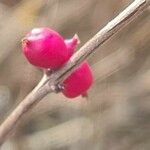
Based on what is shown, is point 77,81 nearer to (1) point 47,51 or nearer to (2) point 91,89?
(1) point 47,51

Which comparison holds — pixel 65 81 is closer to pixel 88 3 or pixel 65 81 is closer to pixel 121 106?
pixel 88 3

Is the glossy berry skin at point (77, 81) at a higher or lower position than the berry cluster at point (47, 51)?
lower

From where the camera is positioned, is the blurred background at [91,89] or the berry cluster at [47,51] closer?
the berry cluster at [47,51]

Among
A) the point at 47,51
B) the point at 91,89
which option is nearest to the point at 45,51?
the point at 47,51

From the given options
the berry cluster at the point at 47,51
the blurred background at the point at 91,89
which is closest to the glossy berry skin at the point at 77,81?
the berry cluster at the point at 47,51

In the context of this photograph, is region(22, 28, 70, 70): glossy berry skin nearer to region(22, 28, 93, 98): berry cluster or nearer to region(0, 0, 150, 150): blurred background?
region(22, 28, 93, 98): berry cluster

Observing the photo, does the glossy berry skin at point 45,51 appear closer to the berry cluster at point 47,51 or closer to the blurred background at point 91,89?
the berry cluster at point 47,51

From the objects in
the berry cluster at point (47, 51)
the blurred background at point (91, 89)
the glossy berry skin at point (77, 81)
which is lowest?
the glossy berry skin at point (77, 81)
